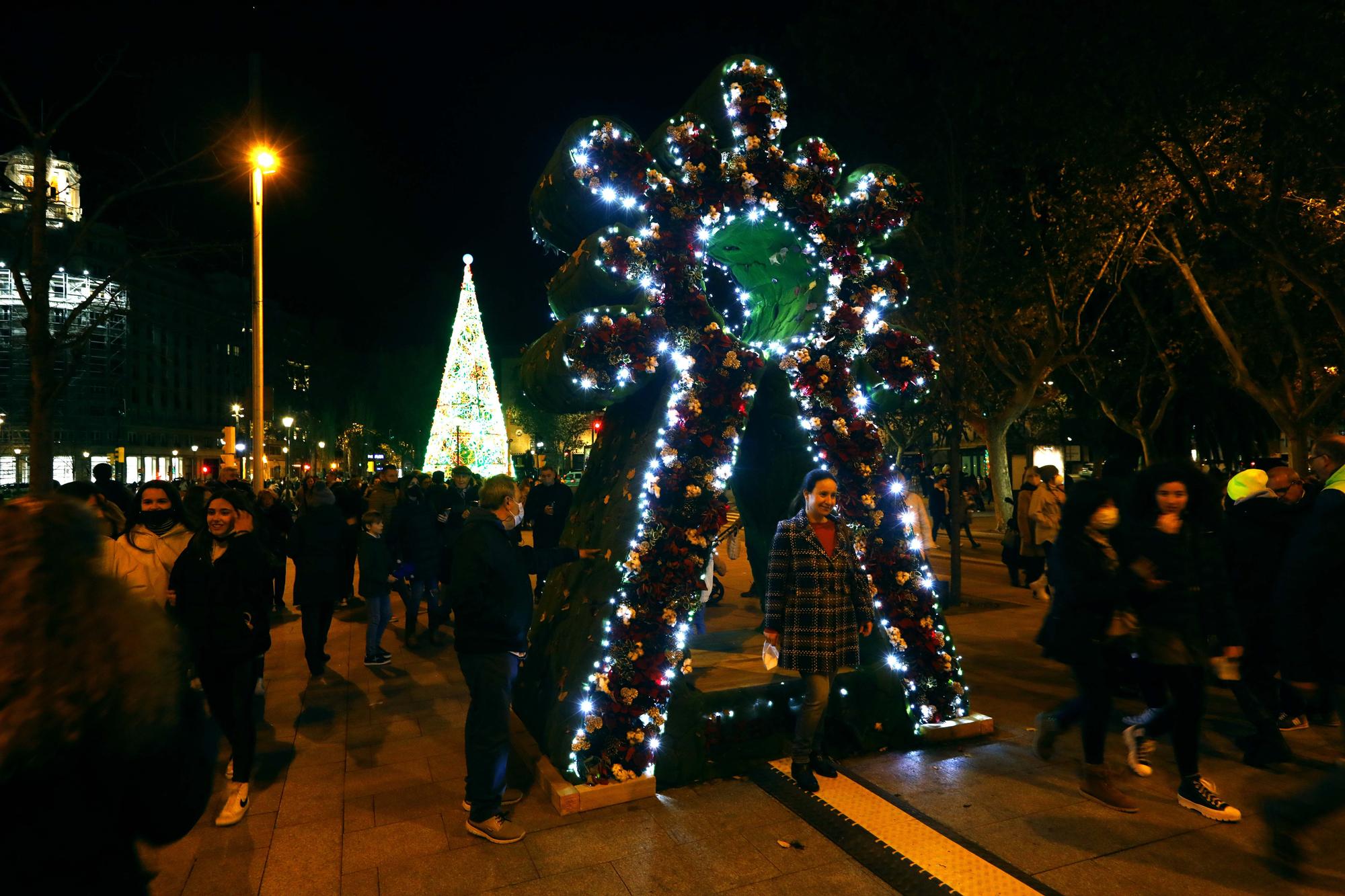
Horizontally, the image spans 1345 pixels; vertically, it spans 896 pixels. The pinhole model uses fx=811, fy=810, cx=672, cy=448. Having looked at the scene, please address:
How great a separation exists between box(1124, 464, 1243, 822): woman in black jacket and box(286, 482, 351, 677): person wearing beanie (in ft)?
21.6

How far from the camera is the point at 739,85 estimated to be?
5.23 meters

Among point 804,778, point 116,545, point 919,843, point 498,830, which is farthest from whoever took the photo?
point 116,545

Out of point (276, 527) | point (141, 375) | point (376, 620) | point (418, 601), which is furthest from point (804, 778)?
point (141, 375)

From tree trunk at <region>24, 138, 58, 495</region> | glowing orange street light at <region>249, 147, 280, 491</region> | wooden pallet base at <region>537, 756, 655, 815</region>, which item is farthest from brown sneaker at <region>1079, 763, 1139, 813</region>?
tree trunk at <region>24, 138, 58, 495</region>

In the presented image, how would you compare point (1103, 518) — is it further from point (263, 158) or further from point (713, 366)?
point (263, 158)

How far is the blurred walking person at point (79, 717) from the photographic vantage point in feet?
4.82

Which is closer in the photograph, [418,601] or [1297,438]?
[418,601]

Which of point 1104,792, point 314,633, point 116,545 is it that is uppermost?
point 116,545

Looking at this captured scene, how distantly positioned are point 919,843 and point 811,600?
128 centimetres

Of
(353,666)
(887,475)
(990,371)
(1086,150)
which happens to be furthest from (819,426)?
(990,371)

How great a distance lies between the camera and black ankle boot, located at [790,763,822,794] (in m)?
4.53

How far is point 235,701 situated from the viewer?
4.53 m

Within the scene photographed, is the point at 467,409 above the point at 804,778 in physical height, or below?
above

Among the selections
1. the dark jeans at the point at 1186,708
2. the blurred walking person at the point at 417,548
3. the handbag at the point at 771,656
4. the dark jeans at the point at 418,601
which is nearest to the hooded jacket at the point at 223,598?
the handbag at the point at 771,656
